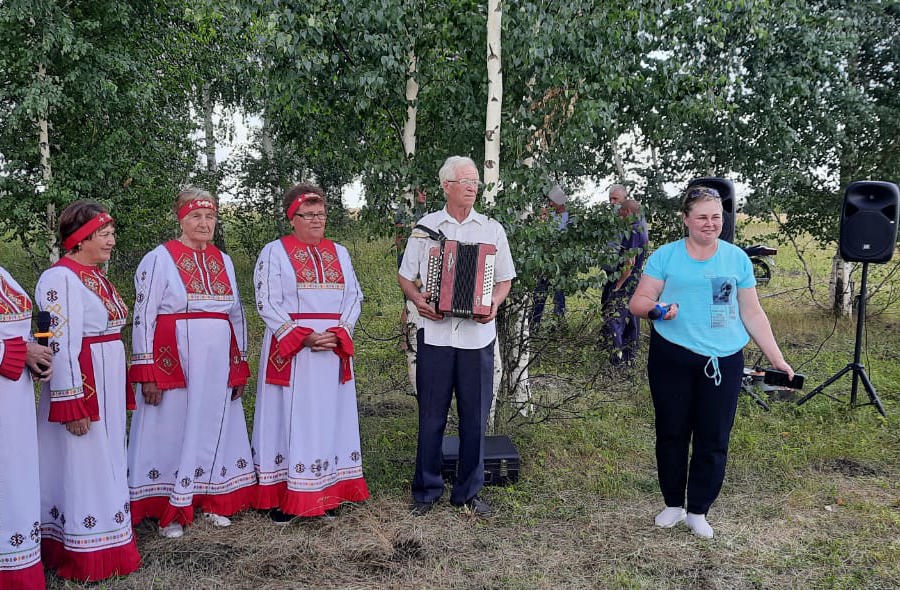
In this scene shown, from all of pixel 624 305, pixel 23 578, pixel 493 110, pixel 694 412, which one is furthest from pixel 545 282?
pixel 23 578

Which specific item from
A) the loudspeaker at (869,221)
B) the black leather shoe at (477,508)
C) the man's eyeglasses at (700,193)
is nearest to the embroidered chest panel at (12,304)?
the black leather shoe at (477,508)

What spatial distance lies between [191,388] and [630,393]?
4.60 metres

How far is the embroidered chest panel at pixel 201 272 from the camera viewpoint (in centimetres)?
393

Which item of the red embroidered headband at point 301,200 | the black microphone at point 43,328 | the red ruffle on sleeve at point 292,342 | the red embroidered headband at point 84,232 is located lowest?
the red ruffle on sleeve at point 292,342

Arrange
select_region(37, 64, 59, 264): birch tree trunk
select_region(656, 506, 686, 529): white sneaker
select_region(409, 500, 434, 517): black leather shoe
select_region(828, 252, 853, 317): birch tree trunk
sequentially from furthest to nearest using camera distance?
select_region(828, 252, 853, 317): birch tree trunk
select_region(37, 64, 59, 264): birch tree trunk
select_region(409, 500, 434, 517): black leather shoe
select_region(656, 506, 686, 529): white sneaker

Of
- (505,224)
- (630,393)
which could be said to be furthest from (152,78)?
(630,393)

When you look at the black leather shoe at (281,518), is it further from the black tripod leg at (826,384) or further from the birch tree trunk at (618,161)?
the birch tree trunk at (618,161)

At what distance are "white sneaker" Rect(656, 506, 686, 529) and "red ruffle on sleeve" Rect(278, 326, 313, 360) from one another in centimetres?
242

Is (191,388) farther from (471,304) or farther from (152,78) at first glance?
(152,78)

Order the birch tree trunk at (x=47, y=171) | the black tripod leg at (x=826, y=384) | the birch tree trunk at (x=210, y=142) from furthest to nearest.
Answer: the birch tree trunk at (x=210, y=142)
the birch tree trunk at (x=47, y=171)
the black tripod leg at (x=826, y=384)

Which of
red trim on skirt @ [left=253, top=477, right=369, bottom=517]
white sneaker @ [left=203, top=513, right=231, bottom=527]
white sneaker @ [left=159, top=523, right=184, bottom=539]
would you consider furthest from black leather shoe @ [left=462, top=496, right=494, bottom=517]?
white sneaker @ [left=159, top=523, right=184, bottom=539]

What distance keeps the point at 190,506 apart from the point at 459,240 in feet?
7.22

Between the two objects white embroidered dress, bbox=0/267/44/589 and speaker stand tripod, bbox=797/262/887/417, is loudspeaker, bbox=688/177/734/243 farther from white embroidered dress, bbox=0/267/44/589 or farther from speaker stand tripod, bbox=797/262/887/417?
white embroidered dress, bbox=0/267/44/589

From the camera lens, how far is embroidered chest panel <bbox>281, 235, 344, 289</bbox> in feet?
13.4
